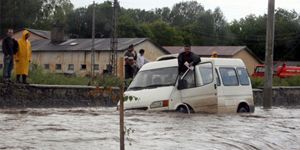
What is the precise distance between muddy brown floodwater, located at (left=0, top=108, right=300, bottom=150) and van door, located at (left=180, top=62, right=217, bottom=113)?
50.1 inches

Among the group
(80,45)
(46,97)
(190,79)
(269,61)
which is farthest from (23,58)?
(80,45)

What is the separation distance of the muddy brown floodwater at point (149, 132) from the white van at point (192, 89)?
856mm

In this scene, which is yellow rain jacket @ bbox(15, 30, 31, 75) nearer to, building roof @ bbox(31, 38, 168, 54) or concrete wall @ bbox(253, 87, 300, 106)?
concrete wall @ bbox(253, 87, 300, 106)

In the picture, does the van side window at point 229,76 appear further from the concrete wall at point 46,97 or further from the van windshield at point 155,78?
the concrete wall at point 46,97

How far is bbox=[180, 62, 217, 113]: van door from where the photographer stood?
1567cm

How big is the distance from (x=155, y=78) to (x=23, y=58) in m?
5.66

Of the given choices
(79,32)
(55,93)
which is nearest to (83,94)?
(55,93)

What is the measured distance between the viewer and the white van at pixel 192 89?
15.3 metres

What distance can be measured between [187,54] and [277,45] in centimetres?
8169

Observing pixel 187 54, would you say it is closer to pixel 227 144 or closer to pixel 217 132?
pixel 217 132

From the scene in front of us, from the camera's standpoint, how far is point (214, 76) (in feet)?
53.8

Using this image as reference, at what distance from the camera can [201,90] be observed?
1590 centimetres

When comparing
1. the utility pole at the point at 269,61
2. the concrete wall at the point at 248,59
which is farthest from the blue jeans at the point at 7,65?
the concrete wall at the point at 248,59

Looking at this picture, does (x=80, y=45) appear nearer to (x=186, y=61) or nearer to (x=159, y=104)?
(x=186, y=61)
